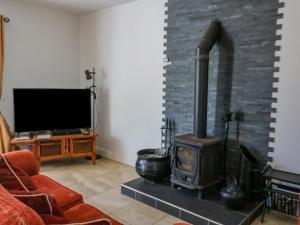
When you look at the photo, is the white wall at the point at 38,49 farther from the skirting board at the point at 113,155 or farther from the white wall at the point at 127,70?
the skirting board at the point at 113,155

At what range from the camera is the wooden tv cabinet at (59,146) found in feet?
12.2

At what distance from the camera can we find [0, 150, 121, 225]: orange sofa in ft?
3.14

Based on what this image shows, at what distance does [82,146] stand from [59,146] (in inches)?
13.6

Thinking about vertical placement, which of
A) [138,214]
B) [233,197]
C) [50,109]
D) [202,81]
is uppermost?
[202,81]

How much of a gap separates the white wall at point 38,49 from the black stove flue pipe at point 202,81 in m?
2.74

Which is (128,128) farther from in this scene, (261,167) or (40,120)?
(261,167)

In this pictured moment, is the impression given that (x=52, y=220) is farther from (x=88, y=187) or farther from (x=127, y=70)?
(x=127, y=70)

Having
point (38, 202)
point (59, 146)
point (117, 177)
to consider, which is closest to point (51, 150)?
point (59, 146)

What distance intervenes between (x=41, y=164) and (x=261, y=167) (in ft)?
10.6

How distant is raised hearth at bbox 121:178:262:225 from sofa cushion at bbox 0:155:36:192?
1514 mm

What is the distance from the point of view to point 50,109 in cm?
398

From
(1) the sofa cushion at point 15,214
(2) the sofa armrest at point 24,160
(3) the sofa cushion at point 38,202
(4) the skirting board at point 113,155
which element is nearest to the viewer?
(1) the sofa cushion at point 15,214

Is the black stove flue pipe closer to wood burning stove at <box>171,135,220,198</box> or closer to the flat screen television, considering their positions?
wood burning stove at <box>171,135,220,198</box>

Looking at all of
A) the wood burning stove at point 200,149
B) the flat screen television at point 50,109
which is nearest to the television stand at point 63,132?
the flat screen television at point 50,109
